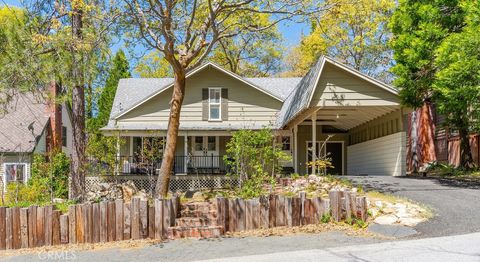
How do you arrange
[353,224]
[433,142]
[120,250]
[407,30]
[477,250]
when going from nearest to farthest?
[477,250]
[120,250]
[353,224]
[407,30]
[433,142]

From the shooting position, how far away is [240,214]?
10539 millimetres

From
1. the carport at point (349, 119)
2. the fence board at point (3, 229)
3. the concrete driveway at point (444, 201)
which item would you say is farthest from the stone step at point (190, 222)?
the carport at point (349, 119)

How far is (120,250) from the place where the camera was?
930 centimetres

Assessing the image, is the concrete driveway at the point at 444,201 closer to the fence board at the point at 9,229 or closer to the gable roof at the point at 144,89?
the fence board at the point at 9,229

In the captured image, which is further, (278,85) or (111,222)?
(278,85)

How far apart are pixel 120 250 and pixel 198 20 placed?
10.5 meters

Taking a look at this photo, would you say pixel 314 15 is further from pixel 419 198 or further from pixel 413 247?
pixel 413 247

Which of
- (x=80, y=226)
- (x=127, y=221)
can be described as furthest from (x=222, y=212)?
(x=80, y=226)

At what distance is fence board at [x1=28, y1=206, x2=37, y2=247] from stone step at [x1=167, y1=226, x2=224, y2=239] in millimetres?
2884

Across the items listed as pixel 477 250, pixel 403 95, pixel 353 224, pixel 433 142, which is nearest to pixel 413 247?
pixel 477 250

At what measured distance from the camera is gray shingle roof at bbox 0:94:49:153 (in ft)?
75.3

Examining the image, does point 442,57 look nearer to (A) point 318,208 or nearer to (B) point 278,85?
(A) point 318,208

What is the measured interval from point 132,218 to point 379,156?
1368 cm

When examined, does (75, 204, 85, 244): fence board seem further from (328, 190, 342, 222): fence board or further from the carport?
the carport
